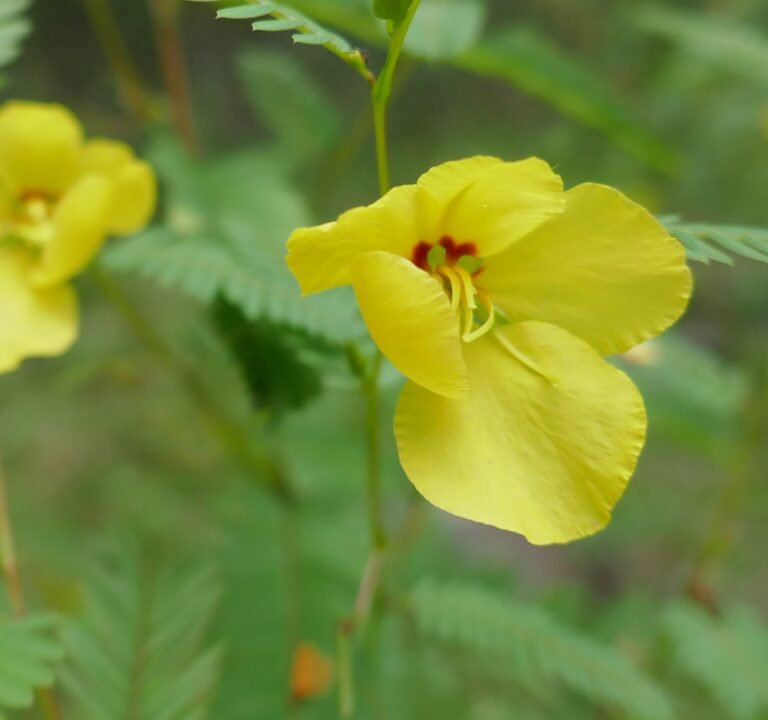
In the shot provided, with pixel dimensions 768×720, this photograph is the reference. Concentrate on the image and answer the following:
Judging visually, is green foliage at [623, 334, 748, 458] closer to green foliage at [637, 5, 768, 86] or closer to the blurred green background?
the blurred green background

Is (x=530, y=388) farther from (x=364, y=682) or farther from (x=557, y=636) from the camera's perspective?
(x=364, y=682)

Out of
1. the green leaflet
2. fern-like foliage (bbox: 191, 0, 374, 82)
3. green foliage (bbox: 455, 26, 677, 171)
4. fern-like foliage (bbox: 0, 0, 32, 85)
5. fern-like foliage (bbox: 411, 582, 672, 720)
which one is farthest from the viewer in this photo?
green foliage (bbox: 455, 26, 677, 171)

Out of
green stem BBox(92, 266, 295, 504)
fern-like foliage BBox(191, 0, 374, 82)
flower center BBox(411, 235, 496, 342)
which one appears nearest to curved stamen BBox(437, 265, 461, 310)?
flower center BBox(411, 235, 496, 342)

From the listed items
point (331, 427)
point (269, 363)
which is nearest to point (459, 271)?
point (269, 363)

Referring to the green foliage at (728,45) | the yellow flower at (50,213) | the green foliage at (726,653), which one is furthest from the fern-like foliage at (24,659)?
the green foliage at (728,45)

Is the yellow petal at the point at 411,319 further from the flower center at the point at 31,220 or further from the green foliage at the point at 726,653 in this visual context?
the green foliage at the point at 726,653

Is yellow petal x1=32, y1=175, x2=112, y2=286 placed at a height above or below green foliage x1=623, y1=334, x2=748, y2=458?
above

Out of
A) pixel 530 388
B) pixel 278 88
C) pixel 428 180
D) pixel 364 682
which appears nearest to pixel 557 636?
pixel 364 682

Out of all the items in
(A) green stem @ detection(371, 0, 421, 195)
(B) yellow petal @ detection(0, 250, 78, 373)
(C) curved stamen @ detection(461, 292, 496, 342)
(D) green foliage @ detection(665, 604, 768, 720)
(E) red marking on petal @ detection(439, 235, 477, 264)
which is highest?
(A) green stem @ detection(371, 0, 421, 195)
